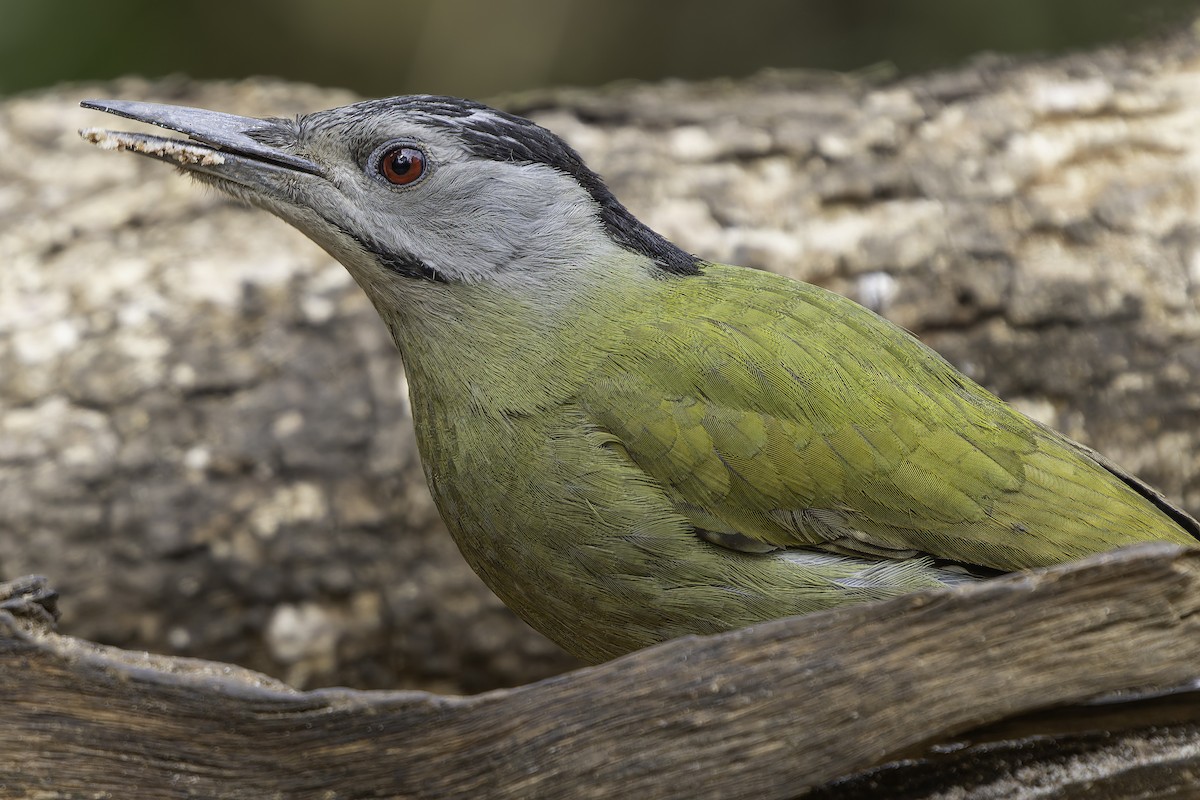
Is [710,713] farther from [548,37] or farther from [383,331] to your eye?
[548,37]

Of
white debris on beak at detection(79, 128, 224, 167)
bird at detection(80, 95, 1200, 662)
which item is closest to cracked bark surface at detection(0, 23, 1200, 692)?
bird at detection(80, 95, 1200, 662)

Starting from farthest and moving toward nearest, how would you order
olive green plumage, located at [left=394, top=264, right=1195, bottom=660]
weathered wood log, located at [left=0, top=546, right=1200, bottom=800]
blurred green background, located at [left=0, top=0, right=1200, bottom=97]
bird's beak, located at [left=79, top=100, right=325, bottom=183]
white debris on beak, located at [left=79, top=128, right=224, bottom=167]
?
blurred green background, located at [left=0, top=0, right=1200, bottom=97], bird's beak, located at [left=79, top=100, right=325, bottom=183], white debris on beak, located at [left=79, top=128, right=224, bottom=167], olive green plumage, located at [left=394, top=264, right=1195, bottom=660], weathered wood log, located at [left=0, top=546, right=1200, bottom=800]

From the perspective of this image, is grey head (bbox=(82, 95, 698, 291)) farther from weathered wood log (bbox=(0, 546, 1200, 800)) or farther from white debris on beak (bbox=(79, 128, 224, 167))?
weathered wood log (bbox=(0, 546, 1200, 800))

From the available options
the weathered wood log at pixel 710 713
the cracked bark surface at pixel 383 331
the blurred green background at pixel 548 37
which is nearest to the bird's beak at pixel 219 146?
the weathered wood log at pixel 710 713

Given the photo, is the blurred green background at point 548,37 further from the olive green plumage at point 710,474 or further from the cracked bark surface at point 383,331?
the olive green plumage at point 710,474

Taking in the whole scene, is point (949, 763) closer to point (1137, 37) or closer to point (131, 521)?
point (131, 521)

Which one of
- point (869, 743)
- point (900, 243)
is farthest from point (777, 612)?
point (900, 243)
